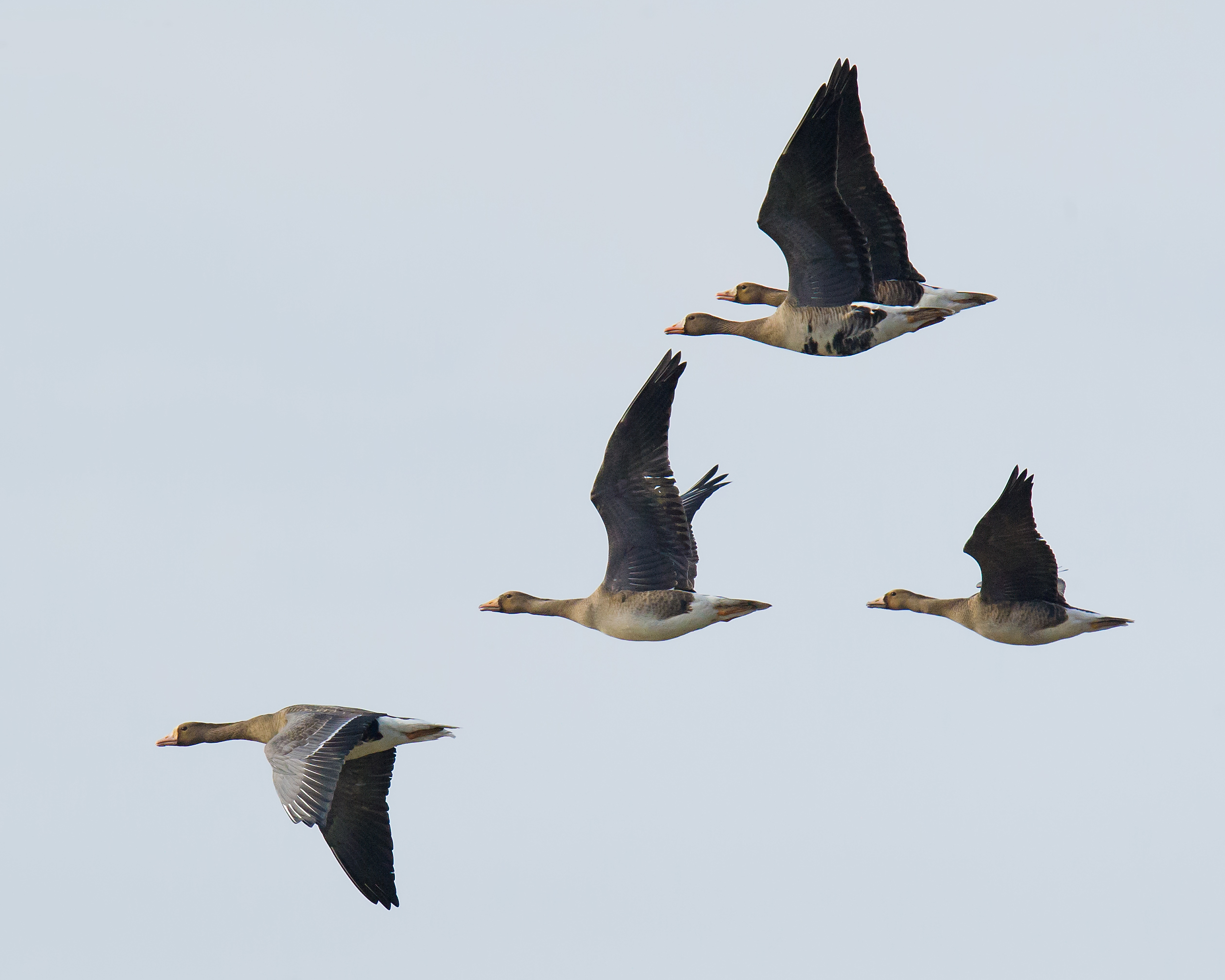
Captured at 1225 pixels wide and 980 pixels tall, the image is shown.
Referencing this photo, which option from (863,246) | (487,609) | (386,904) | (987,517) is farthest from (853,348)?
(386,904)

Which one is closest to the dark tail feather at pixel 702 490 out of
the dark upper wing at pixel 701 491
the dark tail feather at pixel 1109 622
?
the dark upper wing at pixel 701 491

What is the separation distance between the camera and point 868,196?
91.8ft

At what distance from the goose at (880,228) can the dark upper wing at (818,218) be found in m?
0.54

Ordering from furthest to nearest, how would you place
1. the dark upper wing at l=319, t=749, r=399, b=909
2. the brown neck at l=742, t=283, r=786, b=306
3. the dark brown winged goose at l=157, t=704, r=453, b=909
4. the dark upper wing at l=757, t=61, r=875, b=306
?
the brown neck at l=742, t=283, r=786, b=306
the dark upper wing at l=757, t=61, r=875, b=306
the dark upper wing at l=319, t=749, r=399, b=909
the dark brown winged goose at l=157, t=704, r=453, b=909

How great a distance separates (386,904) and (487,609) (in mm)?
4976

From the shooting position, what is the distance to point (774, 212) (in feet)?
87.4

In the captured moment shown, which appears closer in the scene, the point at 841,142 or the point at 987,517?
the point at 987,517

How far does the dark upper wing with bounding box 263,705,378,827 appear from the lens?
20938 mm

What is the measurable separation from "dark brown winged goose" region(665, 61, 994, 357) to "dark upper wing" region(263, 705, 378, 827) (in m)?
8.18

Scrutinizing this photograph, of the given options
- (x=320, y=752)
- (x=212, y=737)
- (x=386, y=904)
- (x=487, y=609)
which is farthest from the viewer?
(x=487, y=609)

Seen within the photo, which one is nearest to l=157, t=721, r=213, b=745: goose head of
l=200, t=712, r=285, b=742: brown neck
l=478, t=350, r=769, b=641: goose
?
l=200, t=712, r=285, b=742: brown neck

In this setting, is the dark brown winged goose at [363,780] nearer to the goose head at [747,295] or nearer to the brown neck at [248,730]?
the brown neck at [248,730]

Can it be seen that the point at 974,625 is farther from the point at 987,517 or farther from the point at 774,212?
the point at 774,212

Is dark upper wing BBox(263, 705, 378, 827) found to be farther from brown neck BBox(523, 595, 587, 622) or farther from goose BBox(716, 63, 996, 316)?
goose BBox(716, 63, 996, 316)
